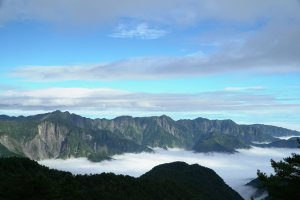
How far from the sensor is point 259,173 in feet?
172

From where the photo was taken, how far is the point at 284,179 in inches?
2018

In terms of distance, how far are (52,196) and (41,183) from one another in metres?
2.48

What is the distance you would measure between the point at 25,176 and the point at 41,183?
3667 mm


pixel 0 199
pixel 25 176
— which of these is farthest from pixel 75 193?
pixel 25 176

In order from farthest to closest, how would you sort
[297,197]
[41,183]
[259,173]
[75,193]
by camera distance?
[75,193], [41,183], [259,173], [297,197]

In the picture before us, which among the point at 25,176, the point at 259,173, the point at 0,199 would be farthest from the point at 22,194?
the point at 259,173

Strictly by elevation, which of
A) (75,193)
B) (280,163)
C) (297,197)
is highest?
(280,163)

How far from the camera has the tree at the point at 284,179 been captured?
49.4 meters

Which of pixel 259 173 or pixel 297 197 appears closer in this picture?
pixel 297 197

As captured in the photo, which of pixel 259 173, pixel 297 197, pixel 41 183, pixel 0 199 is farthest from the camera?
pixel 0 199

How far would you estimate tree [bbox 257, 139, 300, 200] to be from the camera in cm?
4944

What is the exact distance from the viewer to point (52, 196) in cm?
5822

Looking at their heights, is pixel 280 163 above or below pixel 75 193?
above

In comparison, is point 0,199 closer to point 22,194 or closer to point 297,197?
point 22,194
